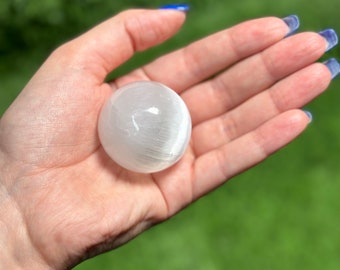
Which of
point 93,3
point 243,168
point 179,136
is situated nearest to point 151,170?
point 179,136

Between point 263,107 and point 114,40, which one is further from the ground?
point 114,40

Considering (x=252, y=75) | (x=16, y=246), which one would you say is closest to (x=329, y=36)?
(x=252, y=75)

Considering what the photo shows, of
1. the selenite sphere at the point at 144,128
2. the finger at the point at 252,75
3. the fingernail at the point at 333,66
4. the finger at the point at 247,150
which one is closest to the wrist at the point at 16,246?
the selenite sphere at the point at 144,128

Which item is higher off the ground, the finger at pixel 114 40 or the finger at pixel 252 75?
the finger at pixel 114 40

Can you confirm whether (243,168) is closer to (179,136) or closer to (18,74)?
(179,136)

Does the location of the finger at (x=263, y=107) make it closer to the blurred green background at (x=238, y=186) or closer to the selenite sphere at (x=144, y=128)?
the selenite sphere at (x=144, y=128)

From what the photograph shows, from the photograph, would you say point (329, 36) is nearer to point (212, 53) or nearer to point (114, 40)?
point (212, 53)
